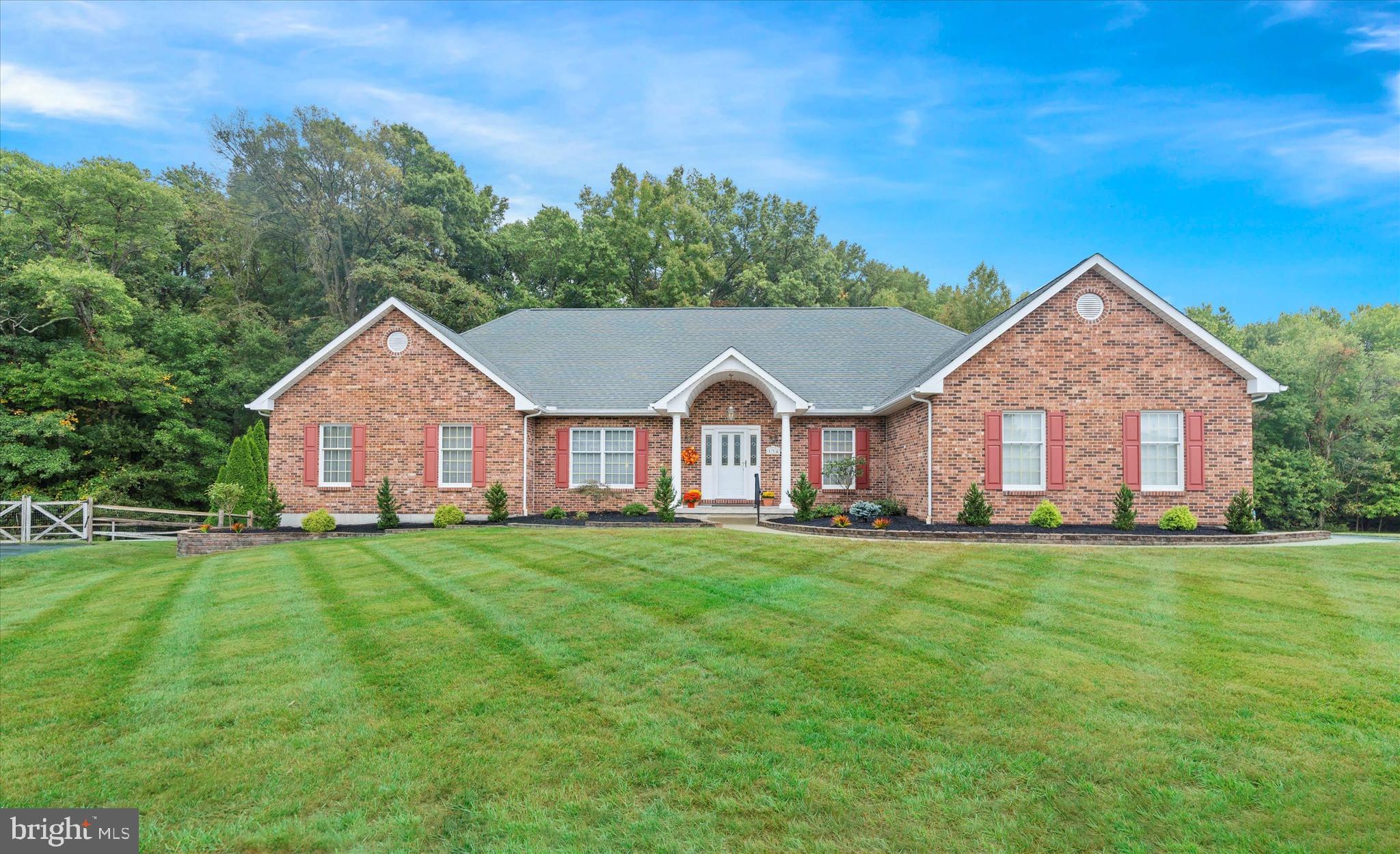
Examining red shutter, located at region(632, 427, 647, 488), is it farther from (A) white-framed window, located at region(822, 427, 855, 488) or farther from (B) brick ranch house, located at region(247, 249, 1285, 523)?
(A) white-framed window, located at region(822, 427, 855, 488)

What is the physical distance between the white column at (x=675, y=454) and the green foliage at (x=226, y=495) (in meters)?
11.6

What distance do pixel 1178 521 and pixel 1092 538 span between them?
9.84 ft

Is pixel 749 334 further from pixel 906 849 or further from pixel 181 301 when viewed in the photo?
pixel 181 301

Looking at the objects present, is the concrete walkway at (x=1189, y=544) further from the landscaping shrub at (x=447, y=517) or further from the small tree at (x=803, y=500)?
the landscaping shrub at (x=447, y=517)

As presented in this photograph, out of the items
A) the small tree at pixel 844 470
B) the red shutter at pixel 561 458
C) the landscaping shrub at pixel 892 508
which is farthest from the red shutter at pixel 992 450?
the red shutter at pixel 561 458

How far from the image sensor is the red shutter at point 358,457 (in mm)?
18531

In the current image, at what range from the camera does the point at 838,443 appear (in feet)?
63.4

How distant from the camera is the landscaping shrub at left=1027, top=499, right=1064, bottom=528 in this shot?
49.1ft

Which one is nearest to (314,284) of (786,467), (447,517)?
(447,517)

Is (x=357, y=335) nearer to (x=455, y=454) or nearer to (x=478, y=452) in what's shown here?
(x=455, y=454)

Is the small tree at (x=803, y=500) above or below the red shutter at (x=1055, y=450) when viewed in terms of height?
below

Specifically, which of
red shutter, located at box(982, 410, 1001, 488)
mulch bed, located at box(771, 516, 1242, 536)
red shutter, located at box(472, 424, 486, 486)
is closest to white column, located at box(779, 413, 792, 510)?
mulch bed, located at box(771, 516, 1242, 536)

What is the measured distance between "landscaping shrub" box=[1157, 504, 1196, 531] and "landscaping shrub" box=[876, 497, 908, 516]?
5394 millimetres

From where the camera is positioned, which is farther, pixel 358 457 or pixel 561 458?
pixel 561 458
